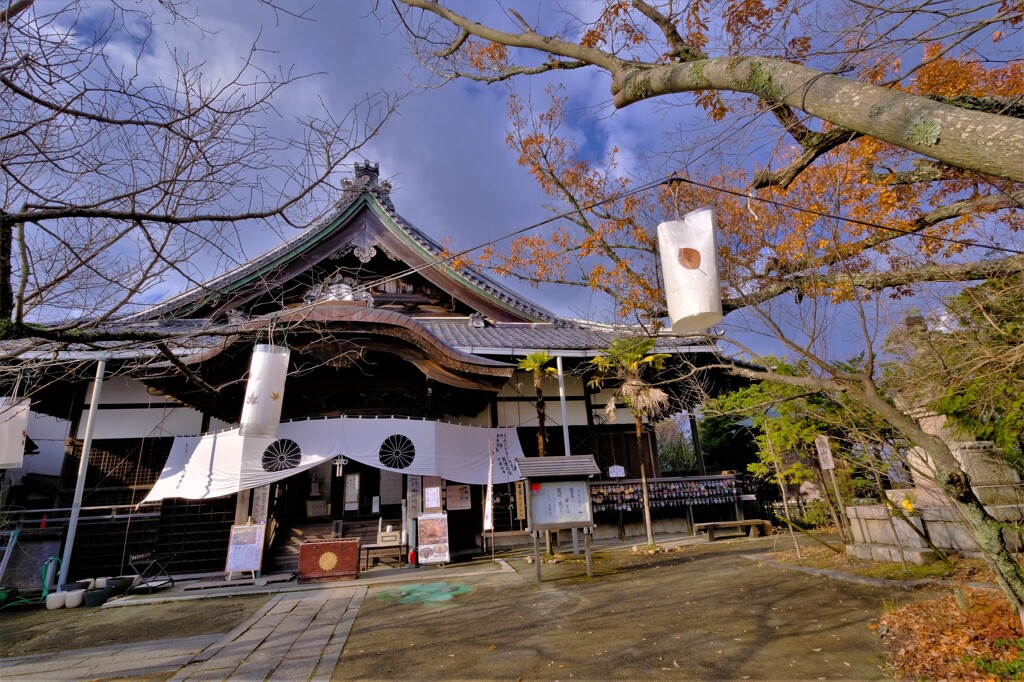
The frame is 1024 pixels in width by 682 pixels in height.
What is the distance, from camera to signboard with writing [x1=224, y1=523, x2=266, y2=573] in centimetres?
937

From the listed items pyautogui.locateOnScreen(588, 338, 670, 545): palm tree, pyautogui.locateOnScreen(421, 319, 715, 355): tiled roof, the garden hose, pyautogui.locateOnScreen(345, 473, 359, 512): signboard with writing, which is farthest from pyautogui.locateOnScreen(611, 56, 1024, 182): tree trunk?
the garden hose

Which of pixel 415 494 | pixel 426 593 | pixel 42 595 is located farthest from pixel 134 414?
pixel 426 593

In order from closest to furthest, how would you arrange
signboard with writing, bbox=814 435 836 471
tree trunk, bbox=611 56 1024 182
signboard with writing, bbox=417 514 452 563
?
tree trunk, bbox=611 56 1024 182
signboard with writing, bbox=814 435 836 471
signboard with writing, bbox=417 514 452 563

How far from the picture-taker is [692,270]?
4.38 meters

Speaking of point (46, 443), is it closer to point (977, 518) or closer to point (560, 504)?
point (560, 504)

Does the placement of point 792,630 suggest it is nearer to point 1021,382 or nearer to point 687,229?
point 1021,382

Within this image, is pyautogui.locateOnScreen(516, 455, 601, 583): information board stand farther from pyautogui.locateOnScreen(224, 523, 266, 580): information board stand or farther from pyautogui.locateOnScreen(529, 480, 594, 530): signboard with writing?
pyautogui.locateOnScreen(224, 523, 266, 580): information board stand

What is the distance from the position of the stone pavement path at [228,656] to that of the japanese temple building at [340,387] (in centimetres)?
405

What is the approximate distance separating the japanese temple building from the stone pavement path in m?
4.05

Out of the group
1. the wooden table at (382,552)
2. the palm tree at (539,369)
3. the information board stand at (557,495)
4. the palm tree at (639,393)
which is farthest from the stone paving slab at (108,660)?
the palm tree at (639,393)

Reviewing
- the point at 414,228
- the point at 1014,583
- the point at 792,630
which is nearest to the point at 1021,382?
the point at 1014,583

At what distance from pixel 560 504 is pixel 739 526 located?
268 inches

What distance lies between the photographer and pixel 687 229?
4594mm

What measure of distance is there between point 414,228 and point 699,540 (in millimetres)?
11404
